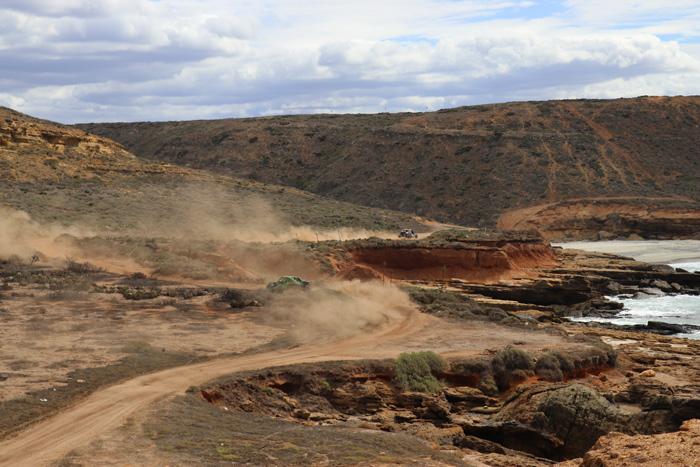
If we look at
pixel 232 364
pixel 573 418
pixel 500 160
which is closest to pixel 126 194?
pixel 232 364

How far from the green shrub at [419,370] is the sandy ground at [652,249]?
4074cm

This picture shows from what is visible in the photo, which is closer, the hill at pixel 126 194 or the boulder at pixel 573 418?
the boulder at pixel 573 418

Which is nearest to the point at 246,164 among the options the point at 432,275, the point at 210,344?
the point at 432,275

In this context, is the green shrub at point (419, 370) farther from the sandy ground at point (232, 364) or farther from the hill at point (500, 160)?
the hill at point (500, 160)

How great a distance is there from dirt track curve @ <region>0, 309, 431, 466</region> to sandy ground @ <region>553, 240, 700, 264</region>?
1471 inches

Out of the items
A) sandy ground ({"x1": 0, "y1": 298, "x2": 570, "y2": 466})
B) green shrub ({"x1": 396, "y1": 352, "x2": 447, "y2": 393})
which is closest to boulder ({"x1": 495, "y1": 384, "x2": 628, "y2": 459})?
green shrub ({"x1": 396, "y1": 352, "x2": 447, "y2": 393})

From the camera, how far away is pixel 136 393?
67.3ft

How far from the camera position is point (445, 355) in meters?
26.0

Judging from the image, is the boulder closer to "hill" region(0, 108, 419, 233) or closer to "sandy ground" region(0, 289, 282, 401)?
"sandy ground" region(0, 289, 282, 401)

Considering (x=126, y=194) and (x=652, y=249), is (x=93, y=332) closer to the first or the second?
(x=126, y=194)

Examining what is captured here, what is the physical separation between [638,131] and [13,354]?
293 ft

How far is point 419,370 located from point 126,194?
42833mm

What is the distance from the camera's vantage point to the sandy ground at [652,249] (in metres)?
63.7

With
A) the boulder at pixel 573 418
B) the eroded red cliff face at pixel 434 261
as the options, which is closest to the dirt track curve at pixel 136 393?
the boulder at pixel 573 418
